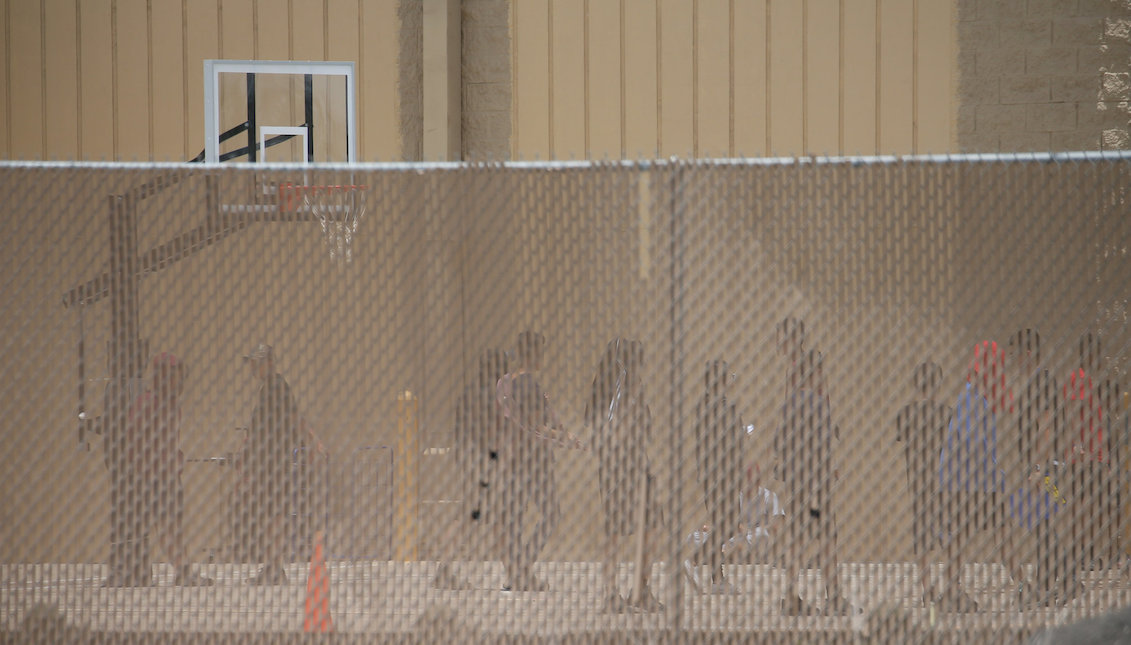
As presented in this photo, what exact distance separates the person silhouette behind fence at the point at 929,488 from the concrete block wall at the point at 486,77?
5141 mm

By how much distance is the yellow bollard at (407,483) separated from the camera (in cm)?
414

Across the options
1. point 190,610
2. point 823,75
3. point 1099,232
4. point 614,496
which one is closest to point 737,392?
point 614,496

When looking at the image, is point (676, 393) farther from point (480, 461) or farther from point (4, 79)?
point (4, 79)

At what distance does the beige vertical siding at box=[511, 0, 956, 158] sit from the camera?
831 centimetres

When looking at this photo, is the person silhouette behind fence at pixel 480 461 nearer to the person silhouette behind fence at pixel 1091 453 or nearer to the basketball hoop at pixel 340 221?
the basketball hoop at pixel 340 221

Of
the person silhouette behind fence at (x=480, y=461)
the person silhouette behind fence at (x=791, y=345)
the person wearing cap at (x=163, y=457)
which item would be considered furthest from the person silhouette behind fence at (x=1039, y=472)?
the person wearing cap at (x=163, y=457)

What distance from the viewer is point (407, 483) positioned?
427 centimetres

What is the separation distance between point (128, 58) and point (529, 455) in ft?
20.3

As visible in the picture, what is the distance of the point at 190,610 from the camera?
406cm

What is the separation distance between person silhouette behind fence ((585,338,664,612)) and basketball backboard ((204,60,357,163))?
16.1 ft

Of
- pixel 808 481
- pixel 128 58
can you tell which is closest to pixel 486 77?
pixel 128 58

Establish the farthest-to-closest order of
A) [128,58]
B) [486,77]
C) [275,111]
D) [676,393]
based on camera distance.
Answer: [486,77], [128,58], [275,111], [676,393]

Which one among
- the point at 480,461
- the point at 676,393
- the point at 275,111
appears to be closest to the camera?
the point at 676,393

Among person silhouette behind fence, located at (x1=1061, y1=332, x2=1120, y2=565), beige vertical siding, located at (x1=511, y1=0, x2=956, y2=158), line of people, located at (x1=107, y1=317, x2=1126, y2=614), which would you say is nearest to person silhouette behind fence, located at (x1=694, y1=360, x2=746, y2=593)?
line of people, located at (x1=107, y1=317, x2=1126, y2=614)
